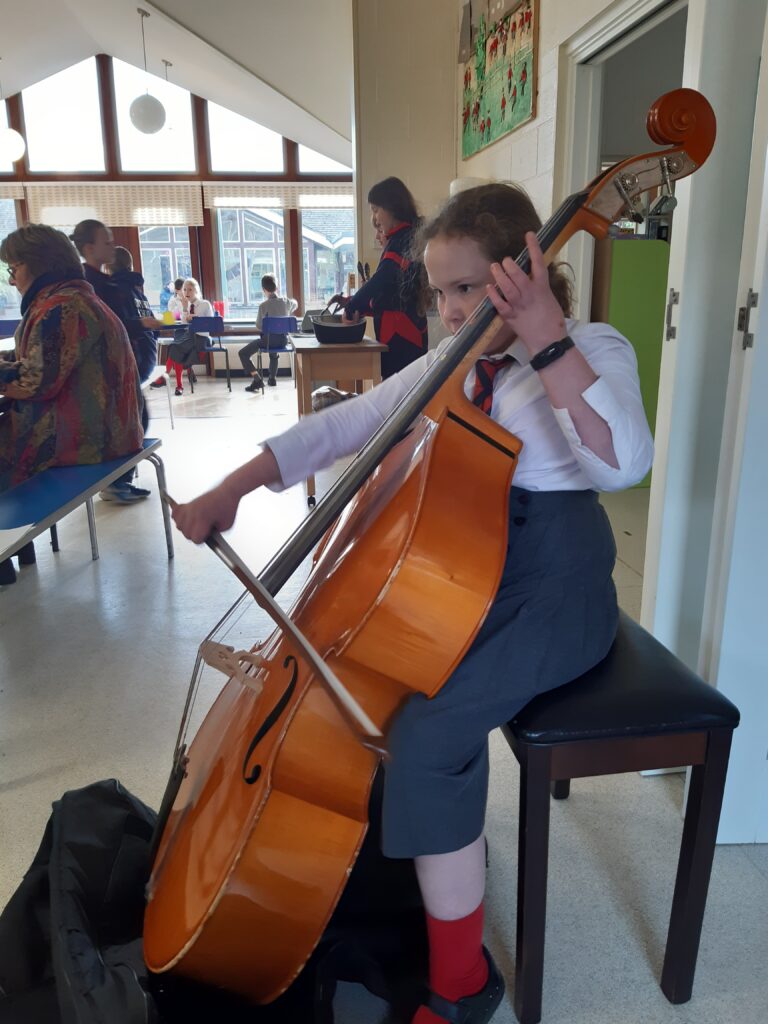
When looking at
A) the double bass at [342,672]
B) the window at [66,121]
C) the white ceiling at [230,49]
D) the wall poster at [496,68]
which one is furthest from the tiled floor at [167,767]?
the window at [66,121]

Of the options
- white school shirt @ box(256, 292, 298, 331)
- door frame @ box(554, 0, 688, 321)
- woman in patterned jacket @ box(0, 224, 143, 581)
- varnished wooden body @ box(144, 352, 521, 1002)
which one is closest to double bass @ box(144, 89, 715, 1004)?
varnished wooden body @ box(144, 352, 521, 1002)

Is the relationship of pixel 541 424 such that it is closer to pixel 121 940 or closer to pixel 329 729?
pixel 329 729

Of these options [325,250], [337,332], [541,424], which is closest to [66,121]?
[325,250]

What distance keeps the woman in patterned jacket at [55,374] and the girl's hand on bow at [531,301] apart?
2058 millimetres

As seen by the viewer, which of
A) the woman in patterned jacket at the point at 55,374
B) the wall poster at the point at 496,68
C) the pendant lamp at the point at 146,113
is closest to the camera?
the woman in patterned jacket at the point at 55,374

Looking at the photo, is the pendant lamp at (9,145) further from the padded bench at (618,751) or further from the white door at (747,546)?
the padded bench at (618,751)

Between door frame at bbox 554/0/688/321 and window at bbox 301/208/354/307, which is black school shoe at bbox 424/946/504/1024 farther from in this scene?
window at bbox 301/208/354/307

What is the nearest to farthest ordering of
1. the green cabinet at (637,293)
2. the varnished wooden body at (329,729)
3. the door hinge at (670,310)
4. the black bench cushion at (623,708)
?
the varnished wooden body at (329,729) < the black bench cushion at (623,708) < the door hinge at (670,310) < the green cabinet at (637,293)

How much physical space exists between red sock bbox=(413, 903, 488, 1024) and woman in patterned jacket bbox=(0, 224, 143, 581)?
6.76ft

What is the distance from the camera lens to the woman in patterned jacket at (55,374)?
8.32ft

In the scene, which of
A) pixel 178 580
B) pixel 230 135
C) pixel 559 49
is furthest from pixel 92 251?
pixel 230 135

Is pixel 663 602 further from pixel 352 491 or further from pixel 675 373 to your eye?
pixel 352 491

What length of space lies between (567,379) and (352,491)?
0.29 metres

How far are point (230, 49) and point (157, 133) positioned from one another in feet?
9.88
